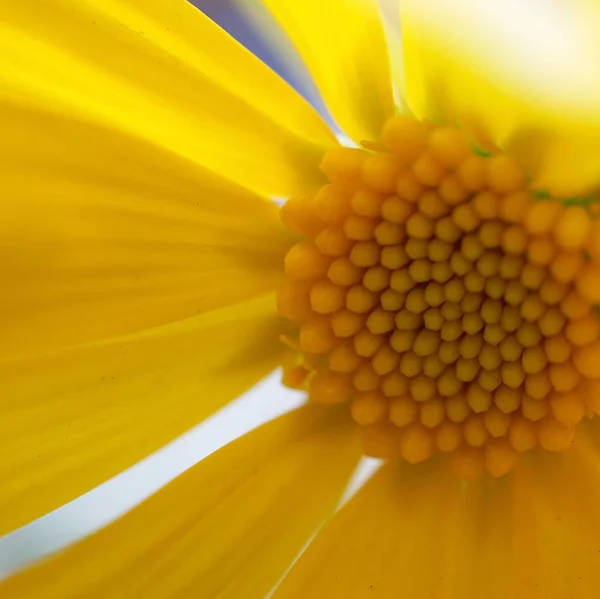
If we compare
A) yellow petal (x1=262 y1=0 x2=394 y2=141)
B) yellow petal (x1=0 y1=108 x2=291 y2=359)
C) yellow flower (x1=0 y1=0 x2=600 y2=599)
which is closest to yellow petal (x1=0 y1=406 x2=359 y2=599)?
yellow flower (x1=0 y1=0 x2=600 y2=599)

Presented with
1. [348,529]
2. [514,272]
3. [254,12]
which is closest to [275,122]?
[254,12]

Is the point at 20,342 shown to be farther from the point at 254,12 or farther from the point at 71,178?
the point at 254,12

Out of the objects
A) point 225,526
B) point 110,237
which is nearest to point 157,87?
point 110,237

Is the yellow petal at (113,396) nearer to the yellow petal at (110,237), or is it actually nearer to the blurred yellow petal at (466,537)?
the yellow petal at (110,237)

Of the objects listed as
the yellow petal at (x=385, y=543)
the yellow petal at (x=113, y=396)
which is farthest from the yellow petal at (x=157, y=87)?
the yellow petal at (x=385, y=543)

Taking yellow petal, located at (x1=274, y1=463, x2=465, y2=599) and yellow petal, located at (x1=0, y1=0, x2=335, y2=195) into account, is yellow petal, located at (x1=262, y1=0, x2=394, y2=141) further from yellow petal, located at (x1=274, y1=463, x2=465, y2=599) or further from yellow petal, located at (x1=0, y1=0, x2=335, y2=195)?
yellow petal, located at (x1=274, y1=463, x2=465, y2=599)

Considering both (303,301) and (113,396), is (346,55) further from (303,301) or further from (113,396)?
(113,396)

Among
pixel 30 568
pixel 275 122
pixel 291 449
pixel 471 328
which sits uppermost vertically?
pixel 275 122
